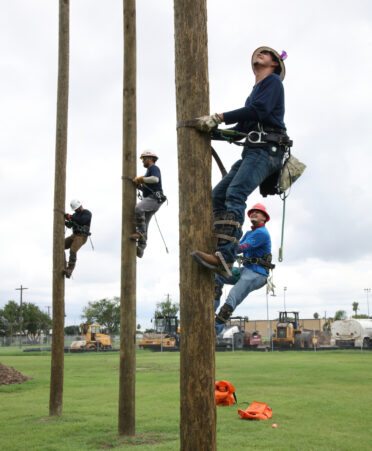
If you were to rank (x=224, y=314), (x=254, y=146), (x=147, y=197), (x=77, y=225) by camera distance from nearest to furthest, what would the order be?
(x=254, y=146), (x=224, y=314), (x=147, y=197), (x=77, y=225)

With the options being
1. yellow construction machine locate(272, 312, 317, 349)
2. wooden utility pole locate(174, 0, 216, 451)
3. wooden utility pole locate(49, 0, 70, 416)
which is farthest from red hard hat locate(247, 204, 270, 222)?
yellow construction machine locate(272, 312, 317, 349)

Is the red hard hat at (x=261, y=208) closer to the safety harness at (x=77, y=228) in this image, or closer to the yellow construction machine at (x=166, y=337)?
the safety harness at (x=77, y=228)

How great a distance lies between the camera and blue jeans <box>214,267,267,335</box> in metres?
5.46

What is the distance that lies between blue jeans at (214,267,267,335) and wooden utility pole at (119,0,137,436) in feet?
9.85

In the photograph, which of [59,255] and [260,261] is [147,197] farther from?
[260,261]

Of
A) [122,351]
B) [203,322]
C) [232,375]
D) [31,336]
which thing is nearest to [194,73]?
[203,322]

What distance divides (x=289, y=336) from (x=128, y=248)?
32.7m

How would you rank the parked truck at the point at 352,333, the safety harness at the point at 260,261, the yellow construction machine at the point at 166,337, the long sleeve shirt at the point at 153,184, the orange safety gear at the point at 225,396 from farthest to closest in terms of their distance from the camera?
the yellow construction machine at the point at 166,337, the parked truck at the point at 352,333, the orange safety gear at the point at 225,396, the long sleeve shirt at the point at 153,184, the safety harness at the point at 260,261

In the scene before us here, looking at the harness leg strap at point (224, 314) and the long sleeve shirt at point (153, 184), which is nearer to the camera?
the harness leg strap at point (224, 314)

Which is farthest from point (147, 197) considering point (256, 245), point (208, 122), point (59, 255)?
point (208, 122)

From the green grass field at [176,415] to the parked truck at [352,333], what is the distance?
2292cm

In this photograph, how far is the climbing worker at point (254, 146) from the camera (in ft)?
13.8

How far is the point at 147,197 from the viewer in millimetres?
9164

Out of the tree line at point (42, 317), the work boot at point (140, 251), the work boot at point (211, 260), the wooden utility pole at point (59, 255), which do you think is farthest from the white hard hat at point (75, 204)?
the tree line at point (42, 317)
